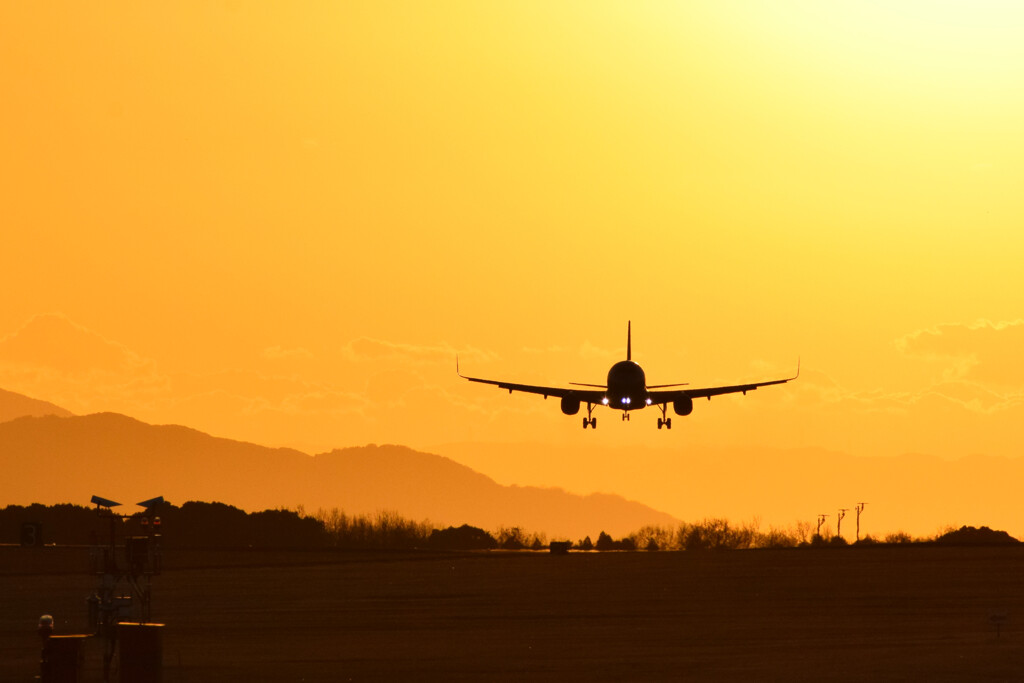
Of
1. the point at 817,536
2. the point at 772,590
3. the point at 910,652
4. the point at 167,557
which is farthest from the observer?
the point at 817,536

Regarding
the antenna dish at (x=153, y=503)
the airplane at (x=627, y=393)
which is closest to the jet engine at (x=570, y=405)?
the airplane at (x=627, y=393)

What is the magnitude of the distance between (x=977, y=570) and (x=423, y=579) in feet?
128

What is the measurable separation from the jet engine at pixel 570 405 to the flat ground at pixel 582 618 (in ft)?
39.0

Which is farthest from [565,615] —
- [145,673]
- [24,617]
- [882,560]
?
[882,560]

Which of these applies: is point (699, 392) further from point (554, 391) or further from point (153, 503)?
point (153, 503)

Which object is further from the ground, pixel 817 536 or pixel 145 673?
pixel 817 536

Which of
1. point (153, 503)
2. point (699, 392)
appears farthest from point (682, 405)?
point (153, 503)

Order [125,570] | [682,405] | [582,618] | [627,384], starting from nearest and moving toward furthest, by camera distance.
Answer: [125,570], [582,618], [627,384], [682,405]

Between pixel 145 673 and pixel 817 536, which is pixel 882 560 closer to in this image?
pixel 817 536

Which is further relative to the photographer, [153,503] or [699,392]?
[699,392]

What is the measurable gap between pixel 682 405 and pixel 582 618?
4213cm

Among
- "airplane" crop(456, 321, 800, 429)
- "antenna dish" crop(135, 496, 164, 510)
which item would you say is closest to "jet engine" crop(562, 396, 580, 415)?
"airplane" crop(456, 321, 800, 429)

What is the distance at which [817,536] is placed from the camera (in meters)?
189

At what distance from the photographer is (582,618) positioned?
79.7 metres
